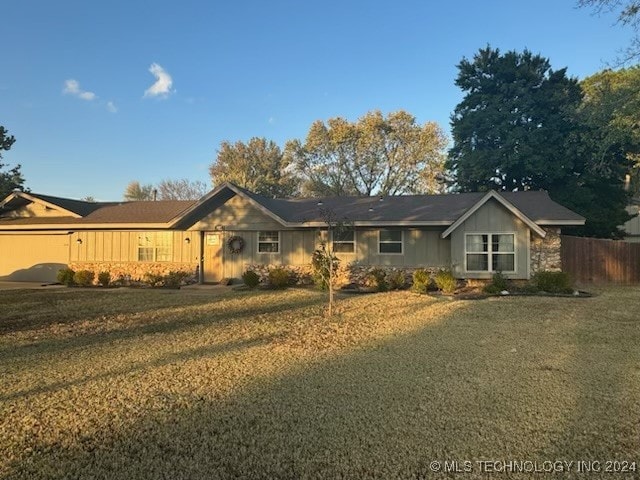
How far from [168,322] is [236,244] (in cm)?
826

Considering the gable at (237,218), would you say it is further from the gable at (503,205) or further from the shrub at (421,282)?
the gable at (503,205)

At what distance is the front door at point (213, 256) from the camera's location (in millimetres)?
17562

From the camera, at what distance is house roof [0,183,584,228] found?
15.4m

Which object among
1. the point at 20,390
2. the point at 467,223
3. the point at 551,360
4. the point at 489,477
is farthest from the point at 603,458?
the point at 467,223

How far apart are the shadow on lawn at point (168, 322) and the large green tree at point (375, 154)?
2729cm

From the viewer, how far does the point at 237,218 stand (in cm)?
1727

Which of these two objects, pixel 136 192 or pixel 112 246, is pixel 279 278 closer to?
pixel 112 246

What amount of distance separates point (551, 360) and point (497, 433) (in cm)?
288

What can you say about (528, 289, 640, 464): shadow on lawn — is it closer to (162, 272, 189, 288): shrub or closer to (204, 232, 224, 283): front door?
(204, 232, 224, 283): front door

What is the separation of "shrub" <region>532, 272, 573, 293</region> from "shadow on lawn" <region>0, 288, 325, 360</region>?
22.6 feet

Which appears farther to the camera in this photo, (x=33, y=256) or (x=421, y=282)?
(x=33, y=256)

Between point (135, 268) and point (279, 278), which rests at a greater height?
point (135, 268)

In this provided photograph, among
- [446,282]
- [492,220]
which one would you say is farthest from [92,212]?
[492,220]

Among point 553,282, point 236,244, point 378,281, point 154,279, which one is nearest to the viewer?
point 553,282
